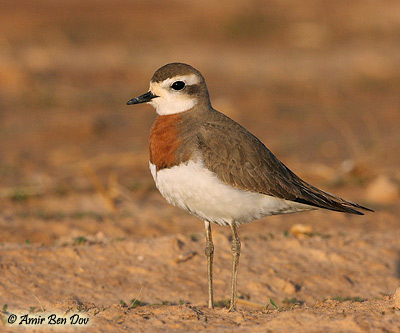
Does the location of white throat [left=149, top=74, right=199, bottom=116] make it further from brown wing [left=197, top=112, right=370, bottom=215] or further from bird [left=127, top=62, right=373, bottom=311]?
brown wing [left=197, top=112, right=370, bottom=215]

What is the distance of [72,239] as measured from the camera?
803 cm

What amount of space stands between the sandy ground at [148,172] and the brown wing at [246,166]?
91 cm

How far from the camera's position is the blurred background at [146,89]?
1063cm

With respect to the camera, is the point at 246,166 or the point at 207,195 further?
the point at 246,166

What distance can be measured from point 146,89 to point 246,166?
12.4m

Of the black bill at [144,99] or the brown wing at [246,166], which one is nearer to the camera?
the brown wing at [246,166]

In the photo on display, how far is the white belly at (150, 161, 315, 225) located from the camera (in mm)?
5730

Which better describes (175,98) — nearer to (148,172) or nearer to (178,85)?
(178,85)

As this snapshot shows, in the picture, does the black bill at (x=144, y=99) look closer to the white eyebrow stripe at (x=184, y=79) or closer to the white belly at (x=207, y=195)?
the white eyebrow stripe at (x=184, y=79)

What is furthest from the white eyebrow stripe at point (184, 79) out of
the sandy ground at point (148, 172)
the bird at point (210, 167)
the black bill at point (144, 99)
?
the sandy ground at point (148, 172)

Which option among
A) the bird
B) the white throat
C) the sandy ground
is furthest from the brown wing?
the sandy ground

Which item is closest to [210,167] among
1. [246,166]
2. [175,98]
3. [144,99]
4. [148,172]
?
[246,166]

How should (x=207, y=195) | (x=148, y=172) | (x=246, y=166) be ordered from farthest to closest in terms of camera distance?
(x=148, y=172) → (x=246, y=166) → (x=207, y=195)

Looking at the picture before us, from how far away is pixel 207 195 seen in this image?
5738 mm
